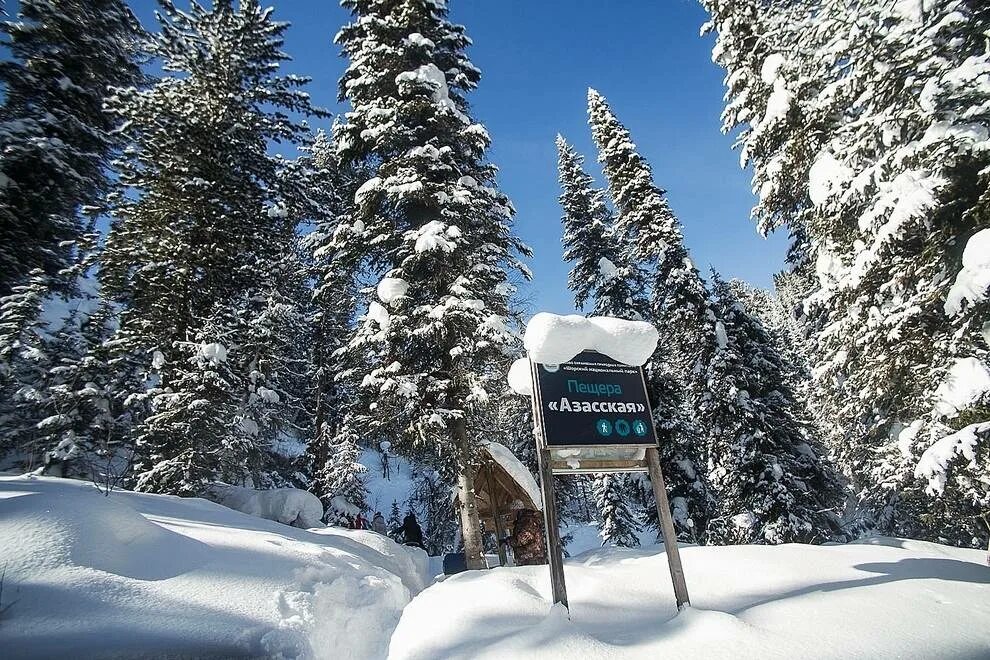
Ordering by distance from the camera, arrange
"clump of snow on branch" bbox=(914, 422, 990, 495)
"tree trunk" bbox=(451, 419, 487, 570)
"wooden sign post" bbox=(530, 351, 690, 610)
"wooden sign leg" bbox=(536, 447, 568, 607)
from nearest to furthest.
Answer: "wooden sign leg" bbox=(536, 447, 568, 607) → "wooden sign post" bbox=(530, 351, 690, 610) → "clump of snow on branch" bbox=(914, 422, 990, 495) → "tree trunk" bbox=(451, 419, 487, 570)

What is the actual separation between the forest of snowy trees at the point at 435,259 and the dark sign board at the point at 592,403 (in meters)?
4.08

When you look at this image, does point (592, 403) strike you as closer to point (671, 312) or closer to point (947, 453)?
point (947, 453)

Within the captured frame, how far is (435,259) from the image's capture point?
10.8 metres

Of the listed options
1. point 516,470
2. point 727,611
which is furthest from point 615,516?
point 727,611

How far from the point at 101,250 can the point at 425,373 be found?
9.37m

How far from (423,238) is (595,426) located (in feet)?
20.6

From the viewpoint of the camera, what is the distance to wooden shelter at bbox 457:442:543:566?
1146 cm

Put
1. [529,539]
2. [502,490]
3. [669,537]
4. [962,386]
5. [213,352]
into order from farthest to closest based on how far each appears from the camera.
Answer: [502,490] → [529,539] → [213,352] → [962,386] → [669,537]

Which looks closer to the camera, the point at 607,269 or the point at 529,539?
the point at 529,539

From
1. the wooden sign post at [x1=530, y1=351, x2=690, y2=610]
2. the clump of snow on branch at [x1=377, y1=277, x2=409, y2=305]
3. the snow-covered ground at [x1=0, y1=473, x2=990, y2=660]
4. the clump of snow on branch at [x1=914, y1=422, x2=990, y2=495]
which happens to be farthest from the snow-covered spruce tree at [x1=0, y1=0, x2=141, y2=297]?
the clump of snow on branch at [x1=914, y1=422, x2=990, y2=495]

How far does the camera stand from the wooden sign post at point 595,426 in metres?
5.26

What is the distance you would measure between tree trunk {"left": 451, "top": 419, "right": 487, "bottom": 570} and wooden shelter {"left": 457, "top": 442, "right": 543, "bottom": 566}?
58cm

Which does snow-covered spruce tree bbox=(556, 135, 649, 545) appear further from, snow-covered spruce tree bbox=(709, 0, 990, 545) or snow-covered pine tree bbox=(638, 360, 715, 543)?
snow-covered spruce tree bbox=(709, 0, 990, 545)

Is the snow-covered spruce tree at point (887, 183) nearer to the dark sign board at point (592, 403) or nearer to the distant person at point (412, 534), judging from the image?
the dark sign board at point (592, 403)
